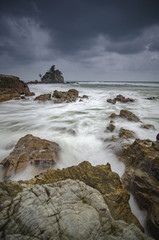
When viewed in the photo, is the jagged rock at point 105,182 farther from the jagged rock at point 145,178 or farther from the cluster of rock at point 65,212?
the jagged rock at point 145,178

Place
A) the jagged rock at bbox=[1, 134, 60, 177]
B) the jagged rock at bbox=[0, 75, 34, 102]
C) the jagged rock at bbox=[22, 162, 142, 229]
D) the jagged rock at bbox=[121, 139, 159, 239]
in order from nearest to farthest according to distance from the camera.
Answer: the jagged rock at bbox=[22, 162, 142, 229]
the jagged rock at bbox=[121, 139, 159, 239]
the jagged rock at bbox=[1, 134, 60, 177]
the jagged rock at bbox=[0, 75, 34, 102]

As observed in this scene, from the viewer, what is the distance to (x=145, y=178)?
2.57 m

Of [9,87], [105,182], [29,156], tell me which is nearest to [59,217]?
[105,182]

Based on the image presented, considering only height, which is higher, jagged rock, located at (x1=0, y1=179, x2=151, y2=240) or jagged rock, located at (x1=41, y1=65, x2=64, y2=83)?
jagged rock, located at (x1=41, y1=65, x2=64, y2=83)

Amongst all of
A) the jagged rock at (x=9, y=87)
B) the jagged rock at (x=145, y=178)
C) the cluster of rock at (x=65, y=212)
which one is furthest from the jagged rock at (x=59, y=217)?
the jagged rock at (x=9, y=87)

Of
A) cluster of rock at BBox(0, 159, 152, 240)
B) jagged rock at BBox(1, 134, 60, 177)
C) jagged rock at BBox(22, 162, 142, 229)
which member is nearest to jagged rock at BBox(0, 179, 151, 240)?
cluster of rock at BBox(0, 159, 152, 240)

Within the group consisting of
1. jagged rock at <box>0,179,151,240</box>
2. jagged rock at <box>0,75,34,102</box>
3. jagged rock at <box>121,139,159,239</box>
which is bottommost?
jagged rock at <box>121,139,159,239</box>

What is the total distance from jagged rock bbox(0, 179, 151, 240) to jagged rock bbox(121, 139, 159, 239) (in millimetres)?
749

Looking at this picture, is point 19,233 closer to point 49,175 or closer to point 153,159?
point 49,175

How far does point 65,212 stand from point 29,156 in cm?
227

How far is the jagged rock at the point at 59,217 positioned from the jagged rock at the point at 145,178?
0.75m

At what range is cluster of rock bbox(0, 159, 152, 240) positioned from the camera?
1.42 meters

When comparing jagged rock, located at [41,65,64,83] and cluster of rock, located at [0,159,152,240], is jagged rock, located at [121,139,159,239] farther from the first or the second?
jagged rock, located at [41,65,64,83]

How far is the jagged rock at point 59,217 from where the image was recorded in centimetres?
140
